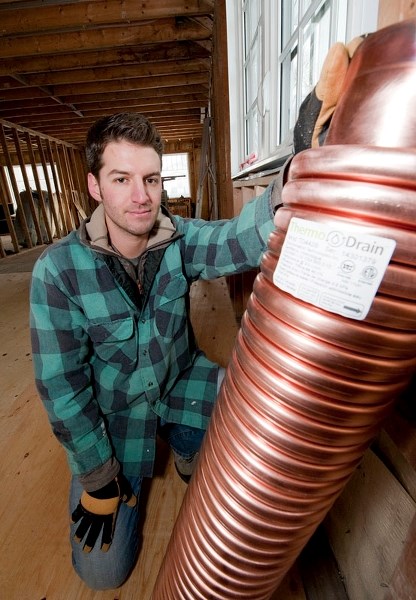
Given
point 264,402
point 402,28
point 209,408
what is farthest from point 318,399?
point 209,408

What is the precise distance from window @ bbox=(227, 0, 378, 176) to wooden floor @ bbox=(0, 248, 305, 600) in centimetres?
129

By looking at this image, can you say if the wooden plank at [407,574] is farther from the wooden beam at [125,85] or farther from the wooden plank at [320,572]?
the wooden beam at [125,85]

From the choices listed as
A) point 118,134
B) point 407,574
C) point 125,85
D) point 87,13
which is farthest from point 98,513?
point 125,85

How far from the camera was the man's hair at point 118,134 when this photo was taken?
3.32ft

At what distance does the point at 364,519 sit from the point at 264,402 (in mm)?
583

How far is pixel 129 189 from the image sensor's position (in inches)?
40.1

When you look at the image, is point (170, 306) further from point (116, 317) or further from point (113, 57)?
point (113, 57)

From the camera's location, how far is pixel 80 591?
3.16 feet

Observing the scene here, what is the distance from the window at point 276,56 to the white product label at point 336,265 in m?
0.52

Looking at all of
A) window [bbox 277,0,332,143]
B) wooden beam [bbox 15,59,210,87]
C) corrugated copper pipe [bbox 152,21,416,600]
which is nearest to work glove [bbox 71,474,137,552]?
corrugated copper pipe [bbox 152,21,416,600]

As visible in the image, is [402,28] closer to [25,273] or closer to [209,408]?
[209,408]

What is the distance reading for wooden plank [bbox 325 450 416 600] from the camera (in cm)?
61

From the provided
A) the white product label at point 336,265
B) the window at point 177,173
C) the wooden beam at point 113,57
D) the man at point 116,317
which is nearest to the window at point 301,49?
the man at point 116,317

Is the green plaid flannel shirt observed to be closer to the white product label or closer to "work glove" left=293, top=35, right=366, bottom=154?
"work glove" left=293, top=35, right=366, bottom=154
